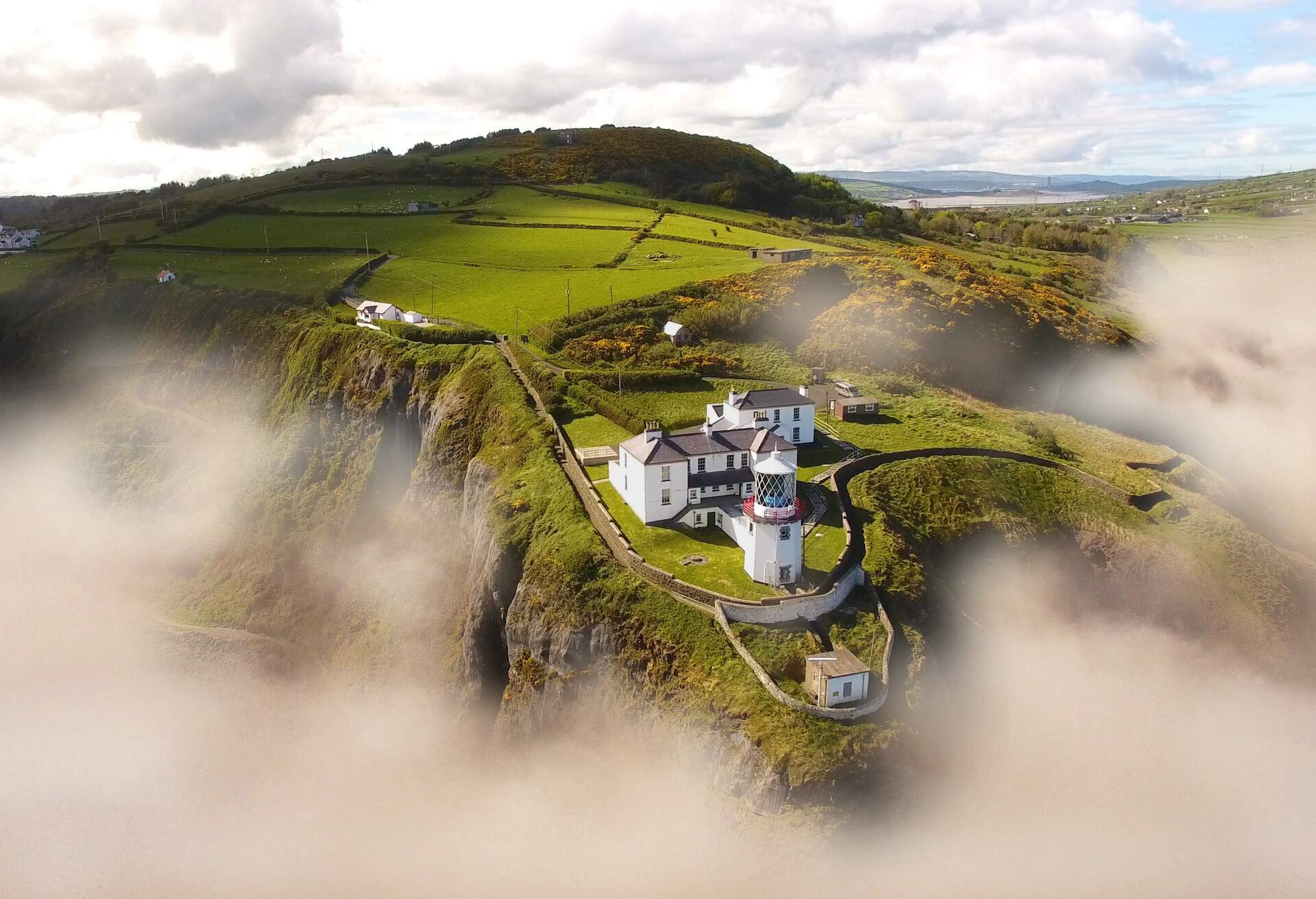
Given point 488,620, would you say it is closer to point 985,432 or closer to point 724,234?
point 985,432

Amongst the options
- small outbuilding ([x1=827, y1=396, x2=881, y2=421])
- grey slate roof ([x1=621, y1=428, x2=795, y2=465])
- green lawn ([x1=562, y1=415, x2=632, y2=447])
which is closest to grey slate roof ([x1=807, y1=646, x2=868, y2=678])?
grey slate roof ([x1=621, y1=428, x2=795, y2=465])

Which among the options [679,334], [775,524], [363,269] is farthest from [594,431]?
[363,269]

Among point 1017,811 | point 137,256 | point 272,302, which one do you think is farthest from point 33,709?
point 137,256

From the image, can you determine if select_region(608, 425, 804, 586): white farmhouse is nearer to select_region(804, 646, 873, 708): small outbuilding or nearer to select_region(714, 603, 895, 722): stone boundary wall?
select_region(714, 603, 895, 722): stone boundary wall

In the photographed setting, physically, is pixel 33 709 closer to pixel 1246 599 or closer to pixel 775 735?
pixel 775 735

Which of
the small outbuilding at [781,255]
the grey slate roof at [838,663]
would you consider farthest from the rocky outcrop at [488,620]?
the small outbuilding at [781,255]

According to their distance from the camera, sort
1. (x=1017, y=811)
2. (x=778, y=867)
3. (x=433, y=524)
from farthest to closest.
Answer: (x=433, y=524)
(x=1017, y=811)
(x=778, y=867)
